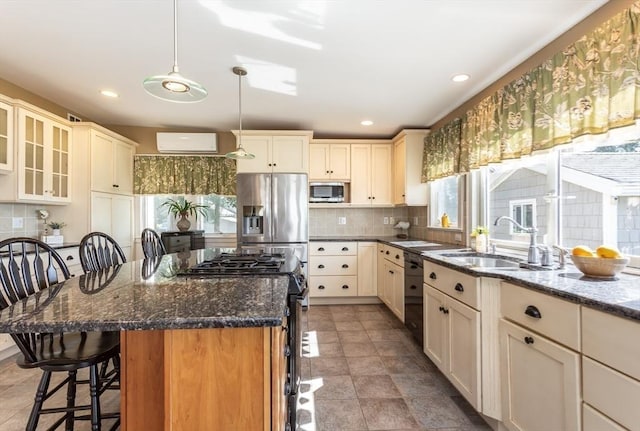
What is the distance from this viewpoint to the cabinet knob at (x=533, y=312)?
138 cm

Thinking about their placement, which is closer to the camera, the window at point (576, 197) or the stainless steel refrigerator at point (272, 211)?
the window at point (576, 197)

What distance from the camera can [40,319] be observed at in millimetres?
895

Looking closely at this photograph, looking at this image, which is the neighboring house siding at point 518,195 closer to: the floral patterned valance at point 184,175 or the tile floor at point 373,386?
the tile floor at point 373,386

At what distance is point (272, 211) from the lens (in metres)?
3.87

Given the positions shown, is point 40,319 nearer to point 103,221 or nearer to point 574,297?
point 574,297

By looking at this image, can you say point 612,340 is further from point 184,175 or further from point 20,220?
point 184,175

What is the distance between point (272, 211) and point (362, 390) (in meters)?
2.33

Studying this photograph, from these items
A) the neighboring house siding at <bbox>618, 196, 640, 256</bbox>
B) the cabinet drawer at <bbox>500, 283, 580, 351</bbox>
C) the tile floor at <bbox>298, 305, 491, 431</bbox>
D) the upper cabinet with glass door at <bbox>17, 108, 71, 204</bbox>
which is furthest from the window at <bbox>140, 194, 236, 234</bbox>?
the neighboring house siding at <bbox>618, 196, 640, 256</bbox>

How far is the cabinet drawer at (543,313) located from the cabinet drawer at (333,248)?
2533mm

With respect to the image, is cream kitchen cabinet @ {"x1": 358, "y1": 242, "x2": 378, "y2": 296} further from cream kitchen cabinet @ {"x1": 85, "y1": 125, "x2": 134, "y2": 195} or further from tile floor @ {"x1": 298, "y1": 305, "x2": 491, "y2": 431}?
cream kitchen cabinet @ {"x1": 85, "y1": 125, "x2": 134, "y2": 195}

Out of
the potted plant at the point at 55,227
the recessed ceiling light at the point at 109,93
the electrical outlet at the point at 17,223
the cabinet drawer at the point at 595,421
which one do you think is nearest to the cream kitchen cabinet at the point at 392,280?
the cabinet drawer at the point at 595,421

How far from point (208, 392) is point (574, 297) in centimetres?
137

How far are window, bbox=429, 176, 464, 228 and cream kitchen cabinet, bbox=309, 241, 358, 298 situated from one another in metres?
1.09

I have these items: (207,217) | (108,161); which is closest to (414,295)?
(207,217)
